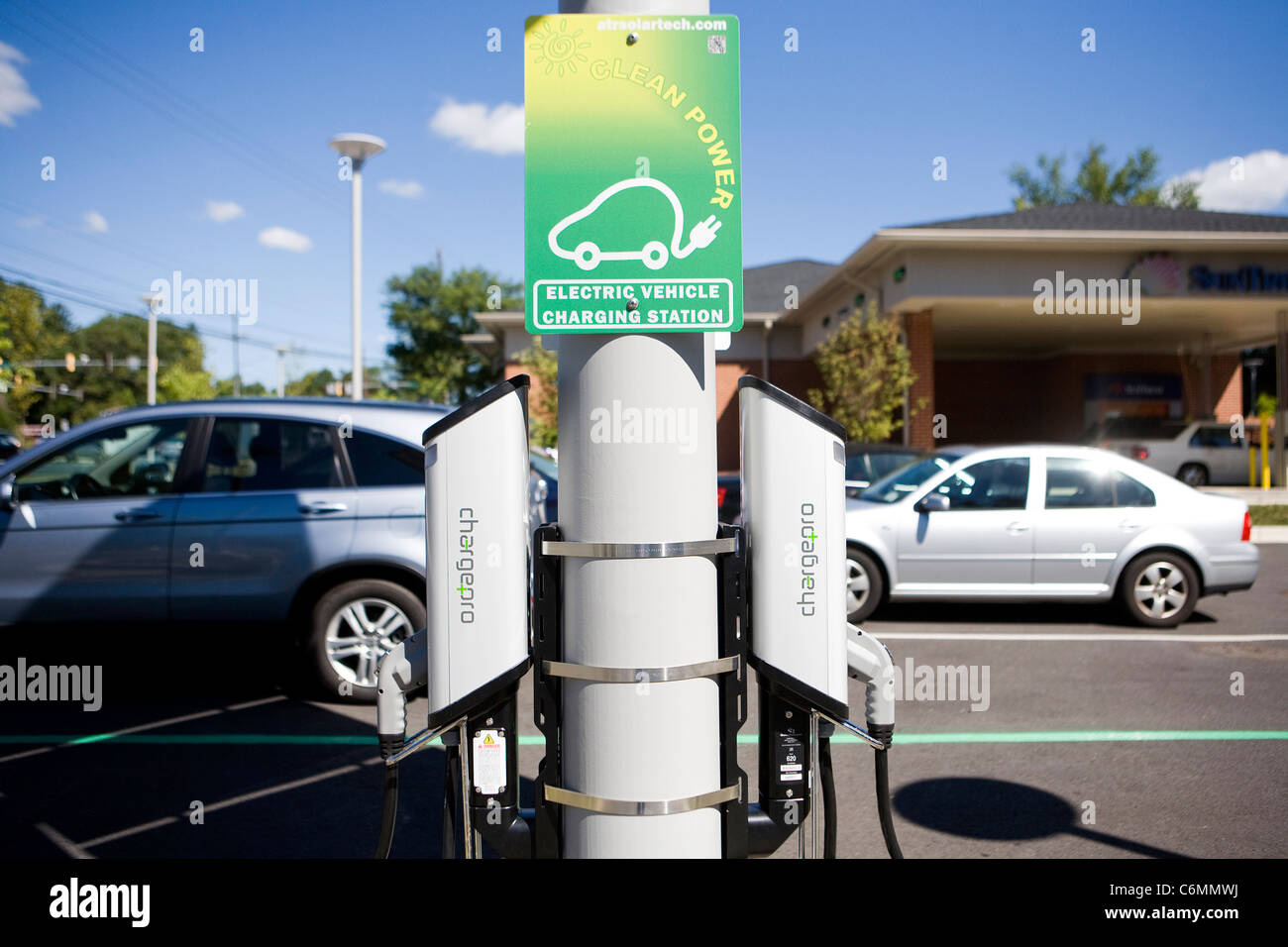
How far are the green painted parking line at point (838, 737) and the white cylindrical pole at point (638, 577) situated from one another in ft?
10.4

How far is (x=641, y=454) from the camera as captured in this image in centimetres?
201

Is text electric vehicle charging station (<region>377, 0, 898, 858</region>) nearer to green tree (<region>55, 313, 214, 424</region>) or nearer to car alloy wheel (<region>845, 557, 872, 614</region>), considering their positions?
car alloy wheel (<region>845, 557, 872, 614</region>)

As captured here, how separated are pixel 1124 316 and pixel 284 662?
23.1m

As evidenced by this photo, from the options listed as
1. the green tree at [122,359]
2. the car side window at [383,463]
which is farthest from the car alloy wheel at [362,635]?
the green tree at [122,359]

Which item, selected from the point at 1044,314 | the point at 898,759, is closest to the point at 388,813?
the point at 898,759

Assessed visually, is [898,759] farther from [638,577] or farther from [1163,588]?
[1163,588]

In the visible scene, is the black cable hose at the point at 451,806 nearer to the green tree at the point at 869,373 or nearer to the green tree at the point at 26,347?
the green tree at the point at 26,347

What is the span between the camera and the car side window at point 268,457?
6.06m

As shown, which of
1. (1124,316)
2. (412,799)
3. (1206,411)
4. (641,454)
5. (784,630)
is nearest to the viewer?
(641,454)

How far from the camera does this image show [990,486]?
28.1 feet

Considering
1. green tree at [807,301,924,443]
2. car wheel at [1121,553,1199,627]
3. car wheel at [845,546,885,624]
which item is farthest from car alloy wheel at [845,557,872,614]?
green tree at [807,301,924,443]

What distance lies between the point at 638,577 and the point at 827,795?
2.65 ft
